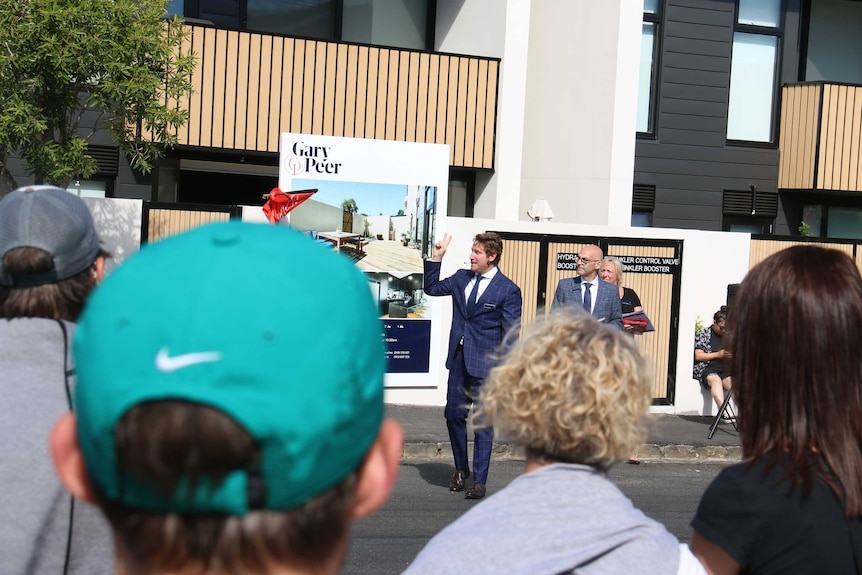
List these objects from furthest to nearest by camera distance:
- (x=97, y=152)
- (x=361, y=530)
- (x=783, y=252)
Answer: (x=97, y=152) → (x=361, y=530) → (x=783, y=252)

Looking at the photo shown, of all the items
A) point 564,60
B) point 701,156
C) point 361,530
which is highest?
point 564,60

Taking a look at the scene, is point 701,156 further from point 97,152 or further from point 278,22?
point 97,152

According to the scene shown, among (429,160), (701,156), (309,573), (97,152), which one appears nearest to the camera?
(309,573)

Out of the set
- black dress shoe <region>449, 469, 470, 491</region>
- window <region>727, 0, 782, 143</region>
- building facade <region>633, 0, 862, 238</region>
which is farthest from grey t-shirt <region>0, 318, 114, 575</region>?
window <region>727, 0, 782, 143</region>

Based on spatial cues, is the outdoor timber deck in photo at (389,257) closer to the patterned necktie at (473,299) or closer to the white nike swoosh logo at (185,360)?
the patterned necktie at (473,299)

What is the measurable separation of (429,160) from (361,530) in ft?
18.6

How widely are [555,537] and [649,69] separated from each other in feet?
50.9

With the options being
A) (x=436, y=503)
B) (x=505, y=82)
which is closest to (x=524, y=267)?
(x=505, y=82)

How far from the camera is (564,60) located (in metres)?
15.6

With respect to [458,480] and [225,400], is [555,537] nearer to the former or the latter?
[225,400]

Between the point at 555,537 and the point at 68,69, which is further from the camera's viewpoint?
the point at 68,69

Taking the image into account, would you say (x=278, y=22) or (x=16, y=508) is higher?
(x=278, y=22)

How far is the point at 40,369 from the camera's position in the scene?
88.4 inches

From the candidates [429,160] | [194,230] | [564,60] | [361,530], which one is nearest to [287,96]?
[429,160]
